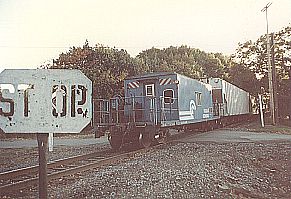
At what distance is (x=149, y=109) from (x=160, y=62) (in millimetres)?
889

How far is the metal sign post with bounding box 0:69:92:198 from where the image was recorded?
1.11 meters

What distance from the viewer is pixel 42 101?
1.12 meters

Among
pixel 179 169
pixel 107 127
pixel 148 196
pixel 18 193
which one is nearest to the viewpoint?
pixel 148 196

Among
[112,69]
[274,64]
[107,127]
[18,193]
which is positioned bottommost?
[18,193]

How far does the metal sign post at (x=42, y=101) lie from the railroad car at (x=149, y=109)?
352cm

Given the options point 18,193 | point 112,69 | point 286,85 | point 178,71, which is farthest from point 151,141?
point 18,193

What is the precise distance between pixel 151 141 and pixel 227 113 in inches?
225

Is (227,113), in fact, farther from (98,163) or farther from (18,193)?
(18,193)

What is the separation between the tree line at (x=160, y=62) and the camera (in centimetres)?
262

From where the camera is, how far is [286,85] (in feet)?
21.7

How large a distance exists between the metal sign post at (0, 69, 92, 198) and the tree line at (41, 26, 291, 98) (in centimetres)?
62

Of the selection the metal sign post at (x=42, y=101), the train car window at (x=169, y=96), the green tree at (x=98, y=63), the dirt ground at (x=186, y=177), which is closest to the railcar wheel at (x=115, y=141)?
the dirt ground at (x=186, y=177)

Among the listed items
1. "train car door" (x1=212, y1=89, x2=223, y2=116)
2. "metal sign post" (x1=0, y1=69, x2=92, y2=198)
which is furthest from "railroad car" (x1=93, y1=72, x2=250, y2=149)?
"metal sign post" (x1=0, y1=69, x2=92, y2=198)

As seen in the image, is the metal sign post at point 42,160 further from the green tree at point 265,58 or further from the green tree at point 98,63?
the green tree at point 265,58
